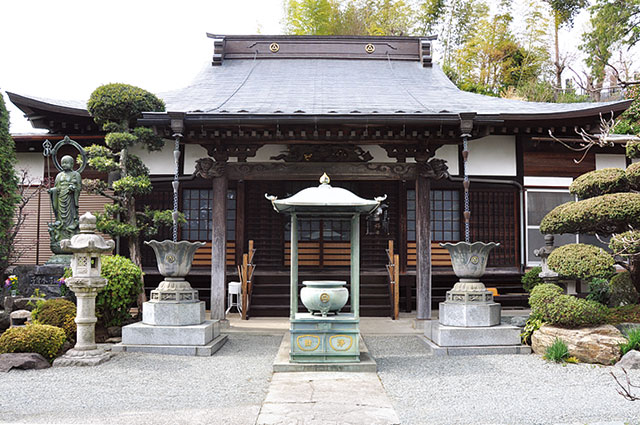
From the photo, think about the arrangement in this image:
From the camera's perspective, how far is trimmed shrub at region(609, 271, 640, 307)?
337 inches

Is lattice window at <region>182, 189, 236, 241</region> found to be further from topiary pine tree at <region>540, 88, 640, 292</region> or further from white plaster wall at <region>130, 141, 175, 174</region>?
topiary pine tree at <region>540, 88, 640, 292</region>

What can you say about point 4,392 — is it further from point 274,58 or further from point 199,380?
point 274,58

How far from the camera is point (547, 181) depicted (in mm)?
11492

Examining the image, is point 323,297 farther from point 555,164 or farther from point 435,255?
point 555,164

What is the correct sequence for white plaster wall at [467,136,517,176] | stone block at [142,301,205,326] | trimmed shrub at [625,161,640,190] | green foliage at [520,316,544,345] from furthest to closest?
1. white plaster wall at [467,136,517,176]
2. trimmed shrub at [625,161,640,190]
3. green foliage at [520,316,544,345]
4. stone block at [142,301,205,326]

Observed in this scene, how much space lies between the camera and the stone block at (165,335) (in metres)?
7.56

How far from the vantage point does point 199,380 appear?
6.11 meters

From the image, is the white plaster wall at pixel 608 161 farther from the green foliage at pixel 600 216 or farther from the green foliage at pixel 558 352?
the green foliage at pixel 558 352

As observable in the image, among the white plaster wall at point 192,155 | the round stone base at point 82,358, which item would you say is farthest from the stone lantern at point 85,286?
the white plaster wall at point 192,155

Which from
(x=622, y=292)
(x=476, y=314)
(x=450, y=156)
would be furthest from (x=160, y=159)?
(x=622, y=292)

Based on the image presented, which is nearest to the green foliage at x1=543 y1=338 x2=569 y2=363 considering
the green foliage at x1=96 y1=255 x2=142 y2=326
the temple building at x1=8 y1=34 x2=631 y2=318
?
the temple building at x1=8 y1=34 x2=631 y2=318

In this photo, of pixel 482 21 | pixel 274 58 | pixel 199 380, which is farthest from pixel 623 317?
pixel 482 21

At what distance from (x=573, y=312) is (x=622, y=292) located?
219 cm

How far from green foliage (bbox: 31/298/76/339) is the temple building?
2.56m
